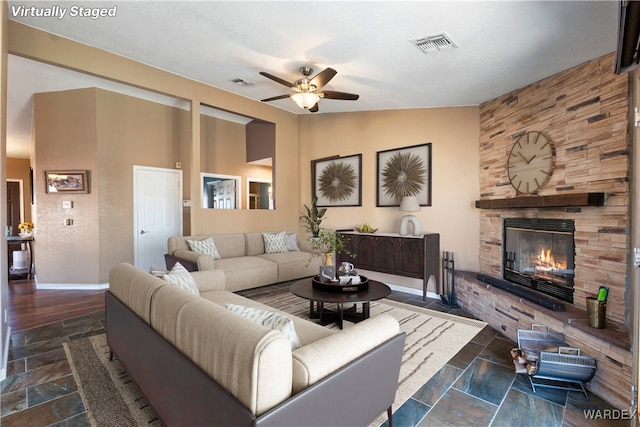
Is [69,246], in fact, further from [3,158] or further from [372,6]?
[372,6]

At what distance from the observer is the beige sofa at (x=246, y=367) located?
1.04 m

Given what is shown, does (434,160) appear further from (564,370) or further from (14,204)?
(14,204)

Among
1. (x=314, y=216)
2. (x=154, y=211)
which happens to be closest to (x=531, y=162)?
(x=314, y=216)

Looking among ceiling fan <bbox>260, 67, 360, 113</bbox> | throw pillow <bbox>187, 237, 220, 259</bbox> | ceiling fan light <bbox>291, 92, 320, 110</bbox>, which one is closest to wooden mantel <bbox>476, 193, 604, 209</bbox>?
ceiling fan <bbox>260, 67, 360, 113</bbox>

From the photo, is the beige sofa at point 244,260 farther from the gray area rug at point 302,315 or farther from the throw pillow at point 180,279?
the throw pillow at point 180,279

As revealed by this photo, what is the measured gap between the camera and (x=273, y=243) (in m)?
5.46

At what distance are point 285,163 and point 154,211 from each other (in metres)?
2.60

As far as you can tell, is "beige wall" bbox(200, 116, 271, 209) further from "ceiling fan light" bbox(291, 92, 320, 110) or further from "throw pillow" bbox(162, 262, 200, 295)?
"throw pillow" bbox(162, 262, 200, 295)

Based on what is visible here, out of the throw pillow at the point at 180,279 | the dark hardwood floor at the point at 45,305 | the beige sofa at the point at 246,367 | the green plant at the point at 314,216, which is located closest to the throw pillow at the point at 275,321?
the beige sofa at the point at 246,367

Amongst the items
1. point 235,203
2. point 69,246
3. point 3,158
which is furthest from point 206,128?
point 3,158

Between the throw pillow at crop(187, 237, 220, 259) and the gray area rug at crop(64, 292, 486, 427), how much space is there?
1.41 m

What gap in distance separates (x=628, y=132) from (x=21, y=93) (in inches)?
307

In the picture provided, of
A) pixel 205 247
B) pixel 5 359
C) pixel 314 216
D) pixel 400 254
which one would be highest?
pixel 314 216

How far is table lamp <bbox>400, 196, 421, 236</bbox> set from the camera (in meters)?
4.51
